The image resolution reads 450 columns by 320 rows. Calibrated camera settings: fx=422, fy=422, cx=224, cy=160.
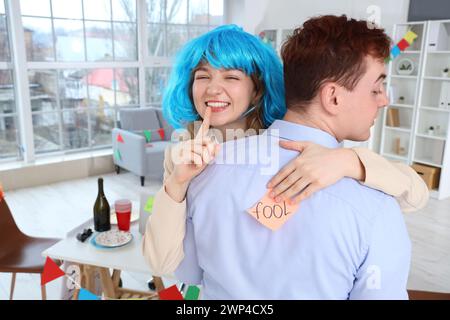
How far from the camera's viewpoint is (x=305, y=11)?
6.24 m

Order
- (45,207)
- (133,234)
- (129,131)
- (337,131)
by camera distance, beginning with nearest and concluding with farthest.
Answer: (337,131) → (133,234) → (45,207) → (129,131)

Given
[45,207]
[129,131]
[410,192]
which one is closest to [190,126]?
[410,192]

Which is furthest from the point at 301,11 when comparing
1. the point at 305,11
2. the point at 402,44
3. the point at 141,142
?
the point at 141,142

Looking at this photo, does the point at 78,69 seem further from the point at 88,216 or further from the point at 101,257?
the point at 101,257

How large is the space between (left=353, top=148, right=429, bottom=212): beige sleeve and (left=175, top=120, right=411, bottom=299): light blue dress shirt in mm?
25

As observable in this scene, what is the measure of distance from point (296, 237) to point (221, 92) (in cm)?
48

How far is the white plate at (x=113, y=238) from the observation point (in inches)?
82.7

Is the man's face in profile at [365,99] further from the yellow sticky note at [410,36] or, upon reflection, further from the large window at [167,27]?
the large window at [167,27]

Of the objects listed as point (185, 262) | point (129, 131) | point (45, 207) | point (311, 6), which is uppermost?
point (311, 6)

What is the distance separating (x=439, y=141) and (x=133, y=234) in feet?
14.8

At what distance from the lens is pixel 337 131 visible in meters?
0.97

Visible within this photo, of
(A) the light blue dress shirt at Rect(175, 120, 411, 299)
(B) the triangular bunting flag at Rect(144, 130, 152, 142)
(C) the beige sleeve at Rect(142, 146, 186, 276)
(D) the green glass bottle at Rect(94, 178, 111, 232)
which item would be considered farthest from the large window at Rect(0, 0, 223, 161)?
(A) the light blue dress shirt at Rect(175, 120, 411, 299)

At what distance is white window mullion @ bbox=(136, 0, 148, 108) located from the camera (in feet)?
20.8

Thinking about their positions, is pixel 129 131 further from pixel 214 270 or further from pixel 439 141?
pixel 214 270
